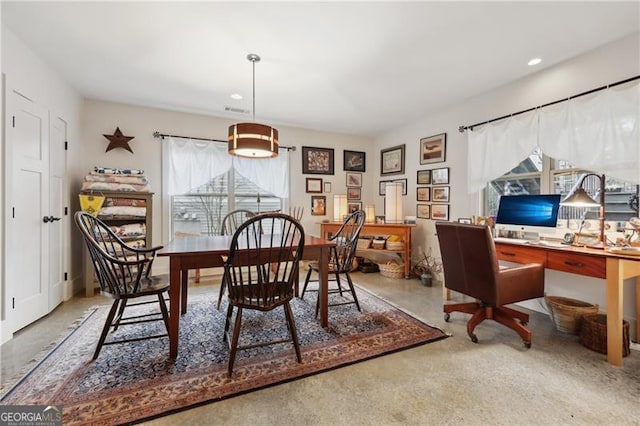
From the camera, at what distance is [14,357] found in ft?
6.19

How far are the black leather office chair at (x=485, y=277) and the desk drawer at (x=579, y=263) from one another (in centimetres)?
12

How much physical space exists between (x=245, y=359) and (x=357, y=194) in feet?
12.5

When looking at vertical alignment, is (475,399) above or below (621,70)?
below

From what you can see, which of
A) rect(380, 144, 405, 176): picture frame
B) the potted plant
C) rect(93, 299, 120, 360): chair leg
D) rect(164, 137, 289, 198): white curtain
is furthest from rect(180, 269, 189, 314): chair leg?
rect(380, 144, 405, 176): picture frame

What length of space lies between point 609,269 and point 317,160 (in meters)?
3.90

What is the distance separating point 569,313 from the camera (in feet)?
7.42

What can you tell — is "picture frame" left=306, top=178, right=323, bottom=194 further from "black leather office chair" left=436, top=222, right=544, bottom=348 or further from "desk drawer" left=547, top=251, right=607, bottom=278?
"desk drawer" left=547, top=251, right=607, bottom=278

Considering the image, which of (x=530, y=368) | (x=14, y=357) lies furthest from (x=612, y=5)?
(x=14, y=357)

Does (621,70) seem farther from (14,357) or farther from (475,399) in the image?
(14,357)

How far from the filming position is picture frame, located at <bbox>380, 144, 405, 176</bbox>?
15.1 ft

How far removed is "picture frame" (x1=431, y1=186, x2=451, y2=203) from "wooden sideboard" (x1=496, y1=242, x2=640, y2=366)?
1636 millimetres

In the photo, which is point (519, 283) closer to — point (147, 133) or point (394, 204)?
point (394, 204)

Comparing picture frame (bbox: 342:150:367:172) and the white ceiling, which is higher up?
the white ceiling

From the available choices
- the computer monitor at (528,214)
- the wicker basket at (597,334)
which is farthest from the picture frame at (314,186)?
the wicker basket at (597,334)
